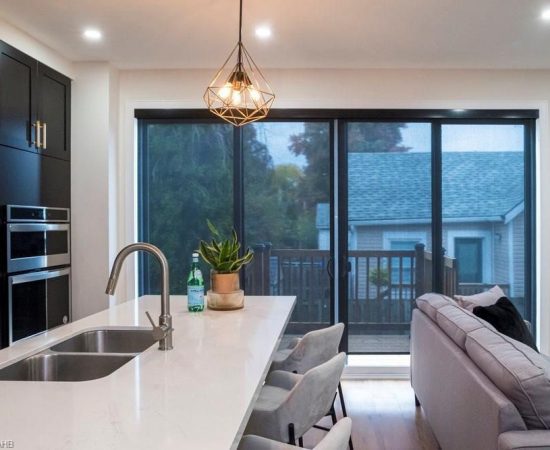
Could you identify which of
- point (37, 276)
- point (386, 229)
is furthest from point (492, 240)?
point (37, 276)

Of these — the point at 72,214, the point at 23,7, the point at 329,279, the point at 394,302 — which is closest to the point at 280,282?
the point at 329,279

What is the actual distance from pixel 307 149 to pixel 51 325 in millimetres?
2531

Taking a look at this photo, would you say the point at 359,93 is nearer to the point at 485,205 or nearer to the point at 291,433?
the point at 485,205

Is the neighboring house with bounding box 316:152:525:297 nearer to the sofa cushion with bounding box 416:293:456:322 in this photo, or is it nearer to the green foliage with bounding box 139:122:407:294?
the green foliage with bounding box 139:122:407:294

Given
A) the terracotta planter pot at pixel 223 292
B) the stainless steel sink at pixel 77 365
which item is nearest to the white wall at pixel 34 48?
the terracotta planter pot at pixel 223 292

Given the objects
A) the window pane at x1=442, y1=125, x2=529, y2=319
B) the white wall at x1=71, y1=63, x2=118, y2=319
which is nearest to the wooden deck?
the window pane at x1=442, y1=125, x2=529, y2=319

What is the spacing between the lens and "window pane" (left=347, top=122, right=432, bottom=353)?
3.98m

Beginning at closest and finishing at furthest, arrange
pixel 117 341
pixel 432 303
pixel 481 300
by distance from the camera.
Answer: pixel 117 341
pixel 432 303
pixel 481 300

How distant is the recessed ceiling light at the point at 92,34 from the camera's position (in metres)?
3.10

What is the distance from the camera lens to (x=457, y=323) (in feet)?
7.36

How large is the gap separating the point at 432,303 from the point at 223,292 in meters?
1.37

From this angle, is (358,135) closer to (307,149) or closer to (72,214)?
(307,149)

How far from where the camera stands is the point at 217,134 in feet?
13.1

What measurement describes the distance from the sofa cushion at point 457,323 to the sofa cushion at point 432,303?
8 cm
